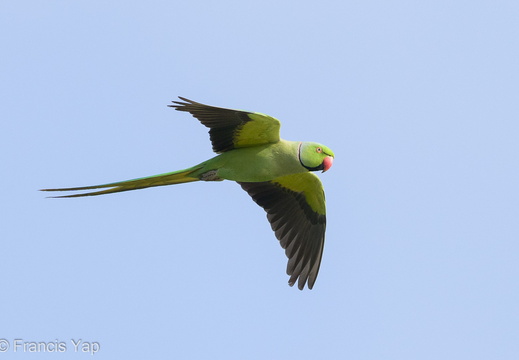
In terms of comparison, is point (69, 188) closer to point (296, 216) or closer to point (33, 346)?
point (33, 346)

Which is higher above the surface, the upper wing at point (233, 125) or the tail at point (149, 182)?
the upper wing at point (233, 125)

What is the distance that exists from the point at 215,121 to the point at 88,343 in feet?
11.1

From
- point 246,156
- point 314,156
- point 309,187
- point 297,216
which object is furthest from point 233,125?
point 297,216

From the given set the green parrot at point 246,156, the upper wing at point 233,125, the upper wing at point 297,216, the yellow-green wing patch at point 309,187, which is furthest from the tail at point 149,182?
the yellow-green wing patch at point 309,187

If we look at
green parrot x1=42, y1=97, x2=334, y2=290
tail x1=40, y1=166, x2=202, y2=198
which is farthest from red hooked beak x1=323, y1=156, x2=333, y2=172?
tail x1=40, y1=166, x2=202, y2=198

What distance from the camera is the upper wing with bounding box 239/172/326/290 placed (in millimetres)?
10906

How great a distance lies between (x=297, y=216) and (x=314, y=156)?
1.82 meters

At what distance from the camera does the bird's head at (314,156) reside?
962 cm

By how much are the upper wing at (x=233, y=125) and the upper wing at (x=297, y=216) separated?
1.11 m

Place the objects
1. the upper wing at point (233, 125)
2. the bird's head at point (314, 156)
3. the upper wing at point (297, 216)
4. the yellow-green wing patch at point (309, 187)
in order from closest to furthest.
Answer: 1. the upper wing at point (233, 125)
2. the bird's head at point (314, 156)
3. the yellow-green wing patch at point (309, 187)
4. the upper wing at point (297, 216)

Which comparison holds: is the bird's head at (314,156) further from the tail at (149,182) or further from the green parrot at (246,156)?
the tail at (149,182)

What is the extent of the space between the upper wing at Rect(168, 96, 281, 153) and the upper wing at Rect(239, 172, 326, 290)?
1108 millimetres

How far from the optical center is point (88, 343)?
9391 millimetres

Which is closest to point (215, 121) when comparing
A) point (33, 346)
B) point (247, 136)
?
point (247, 136)
